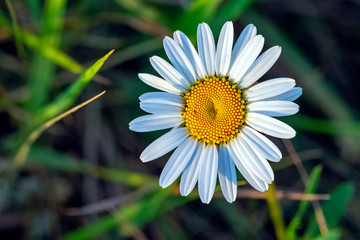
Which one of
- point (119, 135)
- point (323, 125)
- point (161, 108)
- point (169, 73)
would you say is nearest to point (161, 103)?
point (161, 108)

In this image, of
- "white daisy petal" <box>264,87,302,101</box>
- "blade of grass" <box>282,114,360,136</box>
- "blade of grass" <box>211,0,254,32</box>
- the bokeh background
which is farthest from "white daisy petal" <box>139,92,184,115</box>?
"blade of grass" <box>282,114,360,136</box>

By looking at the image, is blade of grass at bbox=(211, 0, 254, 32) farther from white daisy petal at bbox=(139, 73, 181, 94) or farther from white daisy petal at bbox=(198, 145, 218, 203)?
white daisy petal at bbox=(198, 145, 218, 203)

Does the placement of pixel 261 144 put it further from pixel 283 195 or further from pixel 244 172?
pixel 283 195

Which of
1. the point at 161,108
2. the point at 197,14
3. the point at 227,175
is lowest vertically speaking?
the point at 227,175

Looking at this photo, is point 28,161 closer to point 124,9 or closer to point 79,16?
point 79,16

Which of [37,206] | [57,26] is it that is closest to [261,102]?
[57,26]
